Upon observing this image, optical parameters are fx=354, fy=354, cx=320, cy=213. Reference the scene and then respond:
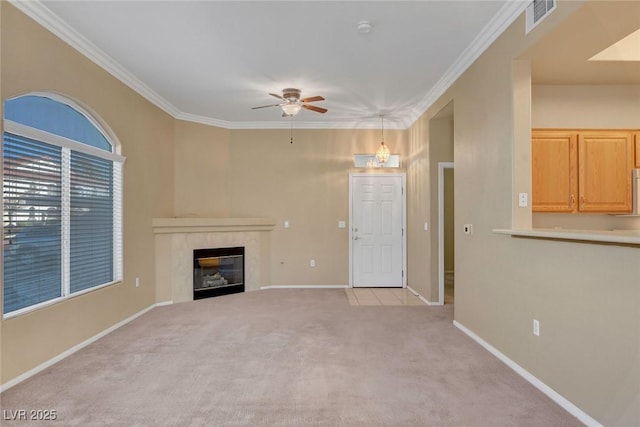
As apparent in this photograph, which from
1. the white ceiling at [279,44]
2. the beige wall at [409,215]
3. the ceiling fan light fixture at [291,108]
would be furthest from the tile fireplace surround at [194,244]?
the ceiling fan light fixture at [291,108]

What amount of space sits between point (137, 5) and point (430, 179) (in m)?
4.00

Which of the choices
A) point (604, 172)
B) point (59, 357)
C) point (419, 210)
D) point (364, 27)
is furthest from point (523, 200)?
point (59, 357)

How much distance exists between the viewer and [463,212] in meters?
3.90

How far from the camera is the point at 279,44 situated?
345 centimetres

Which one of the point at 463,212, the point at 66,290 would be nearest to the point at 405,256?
the point at 463,212

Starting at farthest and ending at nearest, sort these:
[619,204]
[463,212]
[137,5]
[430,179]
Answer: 1. [430,179]
2. [463,212]
3. [619,204]
4. [137,5]

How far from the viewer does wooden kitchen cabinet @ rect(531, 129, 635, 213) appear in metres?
3.37

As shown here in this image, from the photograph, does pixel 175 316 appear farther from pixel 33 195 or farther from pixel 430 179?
pixel 430 179

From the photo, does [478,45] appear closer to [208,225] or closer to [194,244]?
[208,225]

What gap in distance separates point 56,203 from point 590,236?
4.06 m

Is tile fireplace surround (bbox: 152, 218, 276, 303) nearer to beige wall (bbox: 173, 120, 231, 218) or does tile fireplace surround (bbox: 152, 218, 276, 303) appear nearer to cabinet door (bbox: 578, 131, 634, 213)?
beige wall (bbox: 173, 120, 231, 218)

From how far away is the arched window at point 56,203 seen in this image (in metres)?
2.70

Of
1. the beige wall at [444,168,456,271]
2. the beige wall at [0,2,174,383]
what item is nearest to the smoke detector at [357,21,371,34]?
the beige wall at [0,2,174,383]

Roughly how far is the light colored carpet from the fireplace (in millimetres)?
1373
